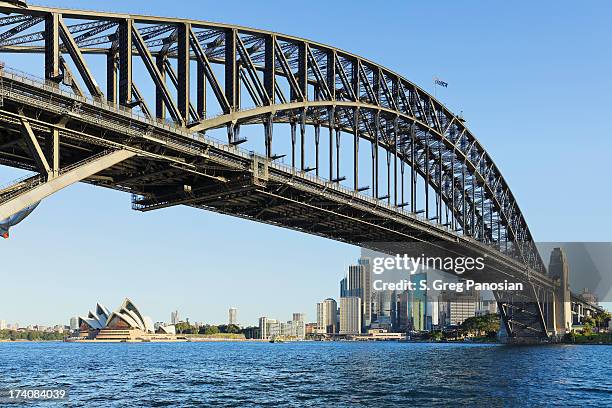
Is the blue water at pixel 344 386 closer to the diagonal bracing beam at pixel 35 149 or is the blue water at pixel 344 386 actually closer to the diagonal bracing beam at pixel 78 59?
the diagonal bracing beam at pixel 35 149

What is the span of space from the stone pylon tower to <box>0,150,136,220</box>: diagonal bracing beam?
138m

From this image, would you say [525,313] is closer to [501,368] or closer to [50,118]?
[501,368]

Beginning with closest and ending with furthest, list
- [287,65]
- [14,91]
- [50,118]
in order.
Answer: [14,91], [50,118], [287,65]

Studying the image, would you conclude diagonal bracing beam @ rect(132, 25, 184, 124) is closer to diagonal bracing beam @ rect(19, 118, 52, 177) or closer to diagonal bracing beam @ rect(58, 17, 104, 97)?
diagonal bracing beam @ rect(58, 17, 104, 97)

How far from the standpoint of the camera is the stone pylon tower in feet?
555

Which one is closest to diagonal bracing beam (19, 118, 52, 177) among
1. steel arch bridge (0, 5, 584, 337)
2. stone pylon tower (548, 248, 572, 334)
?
steel arch bridge (0, 5, 584, 337)

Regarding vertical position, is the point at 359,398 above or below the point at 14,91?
below

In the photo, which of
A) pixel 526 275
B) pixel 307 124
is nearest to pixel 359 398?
pixel 307 124

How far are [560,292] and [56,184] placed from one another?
149 metres

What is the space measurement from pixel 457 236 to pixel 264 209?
124 ft

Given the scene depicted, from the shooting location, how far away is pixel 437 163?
106062mm

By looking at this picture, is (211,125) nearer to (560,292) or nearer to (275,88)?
(275,88)

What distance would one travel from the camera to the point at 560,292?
565ft

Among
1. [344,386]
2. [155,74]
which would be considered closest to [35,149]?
[155,74]
